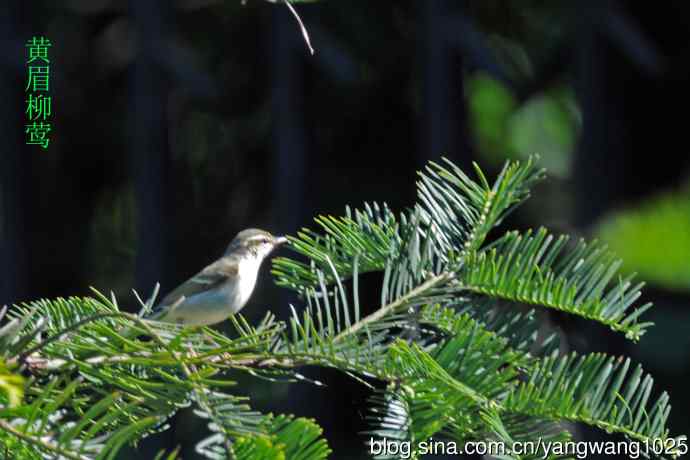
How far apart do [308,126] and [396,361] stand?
3.19 meters

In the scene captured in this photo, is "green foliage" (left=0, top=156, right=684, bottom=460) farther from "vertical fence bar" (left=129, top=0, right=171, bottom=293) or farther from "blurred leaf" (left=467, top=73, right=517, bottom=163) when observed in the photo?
"blurred leaf" (left=467, top=73, right=517, bottom=163)

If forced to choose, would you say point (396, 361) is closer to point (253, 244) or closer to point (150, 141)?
point (253, 244)

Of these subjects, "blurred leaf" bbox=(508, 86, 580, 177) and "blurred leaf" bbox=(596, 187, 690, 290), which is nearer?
"blurred leaf" bbox=(596, 187, 690, 290)

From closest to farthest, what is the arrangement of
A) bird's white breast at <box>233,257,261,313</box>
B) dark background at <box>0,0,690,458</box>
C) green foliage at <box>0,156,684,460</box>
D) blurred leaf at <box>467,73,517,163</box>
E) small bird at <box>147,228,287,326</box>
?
green foliage at <box>0,156,684,460</box> → small bird at <box>147,228,287,326</box> → bird's white breast at <box>233,257,261,313</box> → dark background at <box>0,0,690,458</box> → blurred leaf at <box>467,73,517,163</box>

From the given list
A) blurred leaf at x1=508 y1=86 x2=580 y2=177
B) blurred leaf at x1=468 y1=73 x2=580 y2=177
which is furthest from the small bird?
blurred leaf at x1=468 y1=73 x2=580 y2=177

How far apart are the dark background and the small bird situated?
2.27 feet

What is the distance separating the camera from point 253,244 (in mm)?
2602

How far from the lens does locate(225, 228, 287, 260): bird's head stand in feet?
8.40

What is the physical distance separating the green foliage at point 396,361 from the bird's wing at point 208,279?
0.99 m

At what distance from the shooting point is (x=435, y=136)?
155 inches

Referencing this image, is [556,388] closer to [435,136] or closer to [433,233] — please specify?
[433,233]

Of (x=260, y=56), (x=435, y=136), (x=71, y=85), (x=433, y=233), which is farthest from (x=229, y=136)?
(x=433, y=233)

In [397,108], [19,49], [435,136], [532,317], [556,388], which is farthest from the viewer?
[397,108]

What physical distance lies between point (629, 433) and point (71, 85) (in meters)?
5.17
